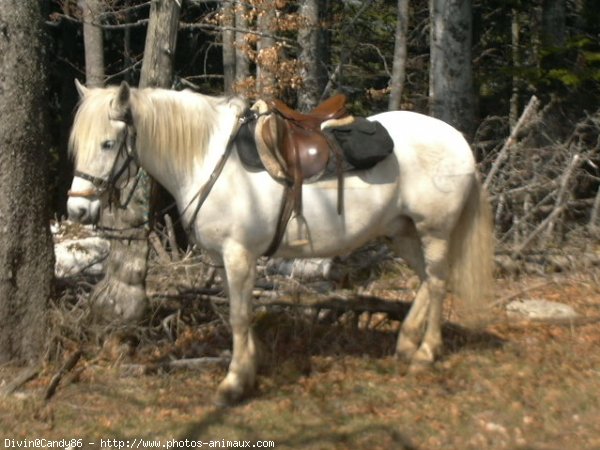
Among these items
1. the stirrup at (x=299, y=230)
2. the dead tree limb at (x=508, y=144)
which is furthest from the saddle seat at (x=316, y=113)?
the dead tree limb at (x=508, y=144)

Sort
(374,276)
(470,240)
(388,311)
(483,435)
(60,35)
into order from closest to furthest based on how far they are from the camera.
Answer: (483,435)
(470,240)
(388,311)
(374,276)
(60,35)

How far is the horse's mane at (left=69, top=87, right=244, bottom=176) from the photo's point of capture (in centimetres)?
526

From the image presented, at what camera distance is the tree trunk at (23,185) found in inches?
231

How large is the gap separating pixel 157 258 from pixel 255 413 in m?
2.94

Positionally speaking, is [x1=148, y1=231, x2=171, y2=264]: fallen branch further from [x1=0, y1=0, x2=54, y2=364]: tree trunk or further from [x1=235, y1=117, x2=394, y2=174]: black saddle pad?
[x1=235, y1=117, x2=394, y2=174]: black saddle pad

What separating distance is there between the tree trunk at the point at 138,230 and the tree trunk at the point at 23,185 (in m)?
0.66

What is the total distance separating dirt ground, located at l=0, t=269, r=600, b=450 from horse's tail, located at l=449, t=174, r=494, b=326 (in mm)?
550

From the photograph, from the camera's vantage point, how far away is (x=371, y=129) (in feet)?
19.6

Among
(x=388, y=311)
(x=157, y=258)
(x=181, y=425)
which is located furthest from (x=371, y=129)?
(x=157, y=258)

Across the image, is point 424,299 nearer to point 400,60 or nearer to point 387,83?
point 400,60

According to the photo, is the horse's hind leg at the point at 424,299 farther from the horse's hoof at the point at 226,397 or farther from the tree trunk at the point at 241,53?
the tree trunk at the point at 241,53

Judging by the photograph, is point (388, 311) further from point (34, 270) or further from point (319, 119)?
point (34, 270)

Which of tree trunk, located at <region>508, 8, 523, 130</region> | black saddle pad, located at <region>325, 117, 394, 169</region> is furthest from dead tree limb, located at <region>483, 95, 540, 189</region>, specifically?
black saddle pad, located at <region>325, 117, 394, 169</region>

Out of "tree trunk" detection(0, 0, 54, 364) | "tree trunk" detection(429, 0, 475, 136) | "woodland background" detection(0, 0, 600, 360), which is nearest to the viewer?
"tree trunk" detection(0, 0, 54, 364)
